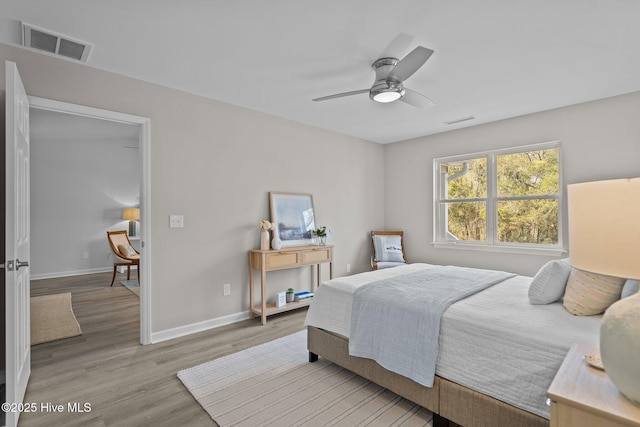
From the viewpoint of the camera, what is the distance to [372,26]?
215 centimetres

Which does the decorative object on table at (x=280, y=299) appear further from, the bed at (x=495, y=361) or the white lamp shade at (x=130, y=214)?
the white lamp shade at (x=130, y=214)

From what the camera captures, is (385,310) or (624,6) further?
(385,310)

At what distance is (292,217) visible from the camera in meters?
4.20

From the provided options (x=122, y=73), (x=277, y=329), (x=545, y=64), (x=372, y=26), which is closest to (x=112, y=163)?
(x=122, y=73)

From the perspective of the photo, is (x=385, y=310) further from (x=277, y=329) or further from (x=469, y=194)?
(x=469, y=194)

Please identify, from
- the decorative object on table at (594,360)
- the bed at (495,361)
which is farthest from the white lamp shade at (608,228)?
the bed at (495,361)

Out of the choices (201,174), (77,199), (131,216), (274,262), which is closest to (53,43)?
(201,174)

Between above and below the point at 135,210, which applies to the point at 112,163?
above

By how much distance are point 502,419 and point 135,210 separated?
301 inches

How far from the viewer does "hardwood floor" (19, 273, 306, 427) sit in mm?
1986

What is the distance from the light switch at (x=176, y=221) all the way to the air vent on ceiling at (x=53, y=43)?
150cm

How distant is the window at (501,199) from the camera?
3.99 m

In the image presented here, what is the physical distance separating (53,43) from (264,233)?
243cm

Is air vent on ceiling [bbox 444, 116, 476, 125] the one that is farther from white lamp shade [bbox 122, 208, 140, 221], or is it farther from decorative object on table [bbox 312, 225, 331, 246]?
white lamp shade [bbox 122, 208, 140, 221]
